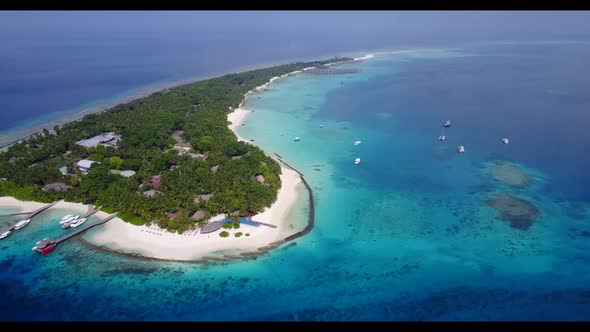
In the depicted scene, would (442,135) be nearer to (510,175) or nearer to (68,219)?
(510,175)

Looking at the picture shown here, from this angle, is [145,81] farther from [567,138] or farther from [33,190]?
[567,138]

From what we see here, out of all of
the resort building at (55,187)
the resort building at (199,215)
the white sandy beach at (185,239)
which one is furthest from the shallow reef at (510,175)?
the resort building at (55,187)

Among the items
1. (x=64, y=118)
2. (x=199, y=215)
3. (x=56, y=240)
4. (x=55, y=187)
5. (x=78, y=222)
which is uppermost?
(x=64, y=118)

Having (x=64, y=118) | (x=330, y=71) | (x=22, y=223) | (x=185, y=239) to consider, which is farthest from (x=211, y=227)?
(x=330, y=71)

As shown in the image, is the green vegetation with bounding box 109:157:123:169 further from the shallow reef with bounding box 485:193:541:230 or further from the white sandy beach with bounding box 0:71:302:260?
the shallow reef with bounding box 485:193:541:230

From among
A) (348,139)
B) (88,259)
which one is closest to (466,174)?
(348,139)

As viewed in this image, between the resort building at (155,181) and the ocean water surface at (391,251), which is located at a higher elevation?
the resort building at (155,181)

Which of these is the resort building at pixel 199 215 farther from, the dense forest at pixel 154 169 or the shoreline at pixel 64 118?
→ the shoreline at pixel 64 118
